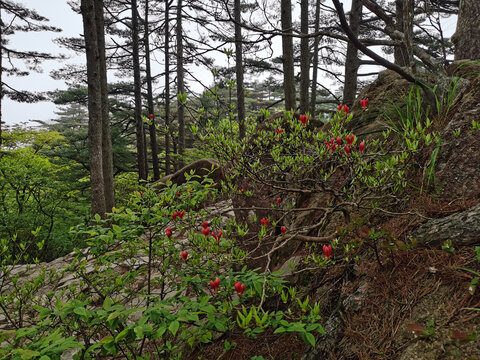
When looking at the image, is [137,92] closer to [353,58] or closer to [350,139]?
[353,58]

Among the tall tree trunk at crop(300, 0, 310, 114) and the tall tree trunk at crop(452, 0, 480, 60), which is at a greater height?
the tall tree trunk at crop(300, 0, 310, 114)

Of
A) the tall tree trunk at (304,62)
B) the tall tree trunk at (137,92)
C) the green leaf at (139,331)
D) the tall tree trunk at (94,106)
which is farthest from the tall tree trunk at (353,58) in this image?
the tall tree trunk at (137,92)

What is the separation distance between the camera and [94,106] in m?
5.88

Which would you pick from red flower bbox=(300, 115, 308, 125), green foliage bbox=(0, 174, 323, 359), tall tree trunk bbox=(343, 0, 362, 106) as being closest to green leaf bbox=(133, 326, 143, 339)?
green foliage bbox=(0, 174, 323, 359)

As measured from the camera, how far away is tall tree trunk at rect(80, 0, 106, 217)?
228 inches

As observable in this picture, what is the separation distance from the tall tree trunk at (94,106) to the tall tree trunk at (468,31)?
6697mm

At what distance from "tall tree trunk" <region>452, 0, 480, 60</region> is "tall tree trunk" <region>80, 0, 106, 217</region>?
22.0ft

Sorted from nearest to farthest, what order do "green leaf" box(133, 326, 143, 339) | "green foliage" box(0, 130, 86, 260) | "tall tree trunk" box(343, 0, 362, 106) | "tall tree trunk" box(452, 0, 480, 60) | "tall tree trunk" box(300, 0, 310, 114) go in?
"green leaf" box(133, 326, 143, 339), "tall tree trunk" box(452, 0, 480, 60), "green foliage" box(0, 130, 86, 260), "tall tree trunk" box(343, 0, 362, 106), "tall tree trunk" box(300, 0, 310, 114)

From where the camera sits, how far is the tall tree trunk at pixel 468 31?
3.45 m

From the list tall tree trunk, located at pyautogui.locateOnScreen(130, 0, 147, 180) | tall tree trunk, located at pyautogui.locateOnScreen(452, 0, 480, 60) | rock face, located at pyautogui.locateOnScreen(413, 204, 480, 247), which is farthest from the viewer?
tall tree trunk, located at pyautogui.locateOnScreen(130, 0, 147, 180)

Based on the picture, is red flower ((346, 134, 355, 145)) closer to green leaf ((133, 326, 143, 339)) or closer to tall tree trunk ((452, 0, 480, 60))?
green leaf ((133, 326, 143, 339))

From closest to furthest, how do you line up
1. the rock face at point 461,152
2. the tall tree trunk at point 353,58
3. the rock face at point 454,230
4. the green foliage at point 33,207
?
the rock face at point 454,230
the rock face at point 461,152
the green foliage at point 33,207
the tall tree trunk at point 353,58

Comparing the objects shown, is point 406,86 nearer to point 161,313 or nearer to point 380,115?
point 380,115

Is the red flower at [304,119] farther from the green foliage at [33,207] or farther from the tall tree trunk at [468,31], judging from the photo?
the green foliage at [33,207]
